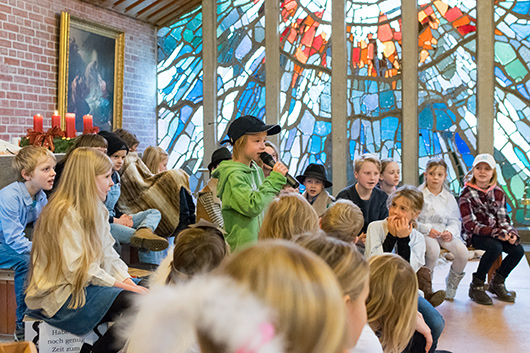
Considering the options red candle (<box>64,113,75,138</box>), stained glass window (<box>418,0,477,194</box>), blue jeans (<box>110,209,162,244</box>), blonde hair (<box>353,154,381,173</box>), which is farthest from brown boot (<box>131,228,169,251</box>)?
stained glass window (<box>418,0,477,194</box>)

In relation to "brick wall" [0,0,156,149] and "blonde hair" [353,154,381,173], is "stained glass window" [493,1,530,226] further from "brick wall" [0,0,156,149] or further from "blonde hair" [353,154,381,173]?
"brick wall" [0,0,156,149]

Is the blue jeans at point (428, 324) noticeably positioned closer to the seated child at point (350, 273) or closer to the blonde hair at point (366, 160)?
the seated child at point (350, 273)

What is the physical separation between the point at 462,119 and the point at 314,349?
6.85m

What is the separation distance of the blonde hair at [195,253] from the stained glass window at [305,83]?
563cm

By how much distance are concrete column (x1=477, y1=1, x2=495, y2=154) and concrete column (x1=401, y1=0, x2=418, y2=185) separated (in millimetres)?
750

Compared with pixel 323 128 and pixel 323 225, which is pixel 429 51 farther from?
pixel 323 225

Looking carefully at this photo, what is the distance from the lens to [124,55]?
25.0ft

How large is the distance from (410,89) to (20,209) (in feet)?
17.1

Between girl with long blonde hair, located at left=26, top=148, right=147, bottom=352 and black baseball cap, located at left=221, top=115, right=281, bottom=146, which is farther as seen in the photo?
black baseball cap, located at left=221, top=115, right=281, bottom=146

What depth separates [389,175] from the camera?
192 inches

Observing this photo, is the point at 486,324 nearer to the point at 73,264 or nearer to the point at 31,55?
the point at 73,264

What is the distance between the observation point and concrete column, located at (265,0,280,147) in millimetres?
7707

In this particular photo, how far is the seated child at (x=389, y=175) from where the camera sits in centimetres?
488

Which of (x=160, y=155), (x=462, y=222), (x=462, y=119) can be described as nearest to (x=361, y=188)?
(x=462, y=222)
